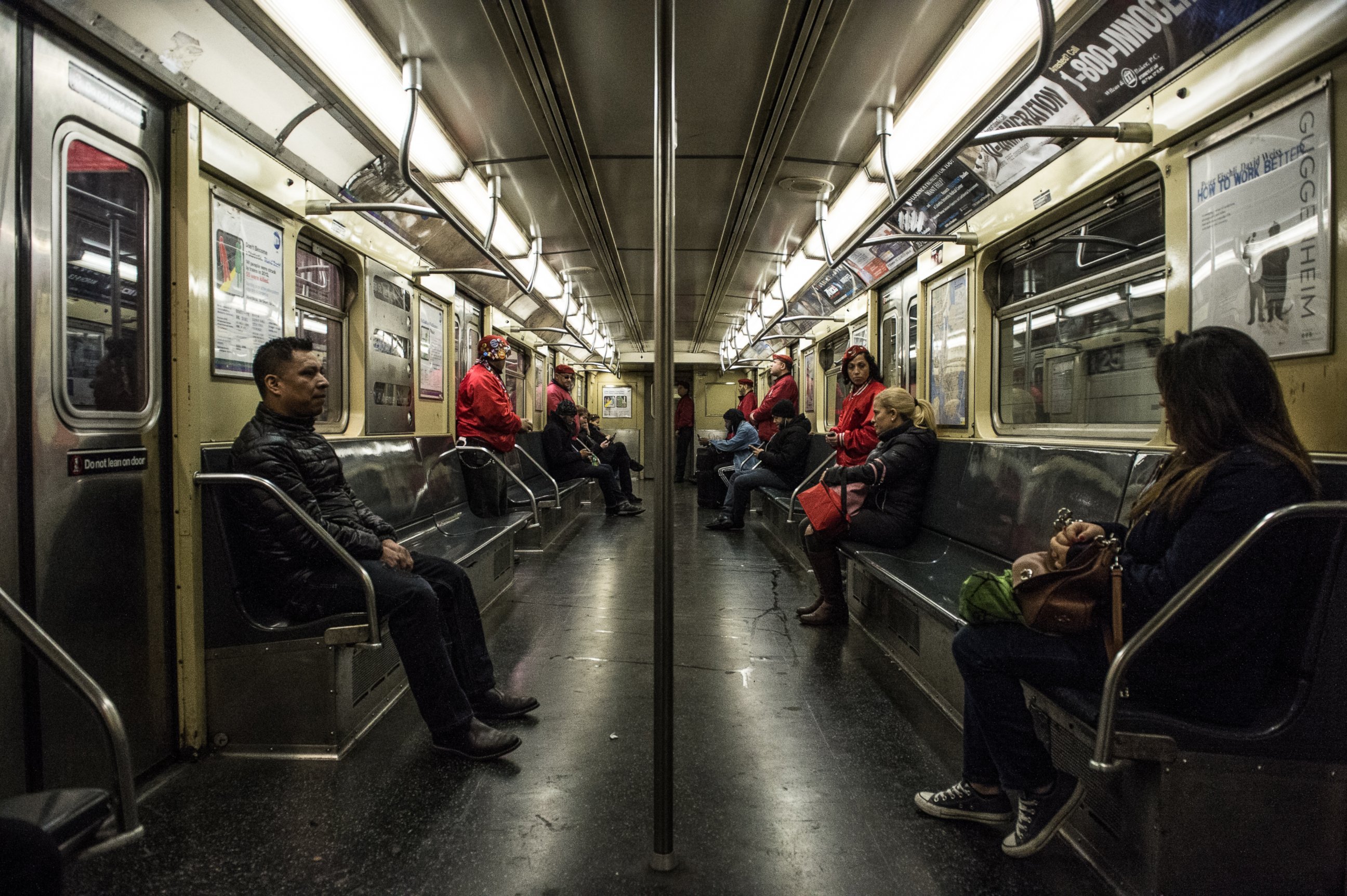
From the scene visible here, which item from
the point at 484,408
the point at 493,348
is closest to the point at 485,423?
the point at 484,408

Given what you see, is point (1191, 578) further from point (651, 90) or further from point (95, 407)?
point (95, 407)

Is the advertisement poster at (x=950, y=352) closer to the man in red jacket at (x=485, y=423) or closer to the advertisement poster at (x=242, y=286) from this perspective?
the man in red jacket at (x=485, y=423)

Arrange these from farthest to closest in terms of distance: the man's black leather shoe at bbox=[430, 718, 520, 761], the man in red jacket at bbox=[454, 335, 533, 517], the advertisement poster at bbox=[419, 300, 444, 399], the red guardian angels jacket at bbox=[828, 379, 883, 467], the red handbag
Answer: the man in red jacket at bbox=[454, 335, 533, 517] → the advertisement poster at bbox=[419, 300, 444, 399] → the red guardian angels jacket at bbox=[828, 379, 883, 467] → the red handbag → the man's black leather shoe at bbox=[430, 718, 520, 761]

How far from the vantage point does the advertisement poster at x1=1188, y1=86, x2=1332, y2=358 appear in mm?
1777

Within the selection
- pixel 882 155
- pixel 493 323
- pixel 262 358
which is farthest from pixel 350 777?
pixel 493 323

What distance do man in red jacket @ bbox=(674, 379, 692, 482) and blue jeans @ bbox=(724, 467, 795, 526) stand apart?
495cm

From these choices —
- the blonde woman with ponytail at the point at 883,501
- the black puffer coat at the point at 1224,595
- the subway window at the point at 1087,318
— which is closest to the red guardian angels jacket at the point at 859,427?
the blonde woman with ponytail at the point at 883,501

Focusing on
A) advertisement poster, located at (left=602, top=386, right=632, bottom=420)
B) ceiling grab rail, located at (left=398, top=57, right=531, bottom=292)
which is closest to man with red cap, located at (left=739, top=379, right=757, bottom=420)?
advertisement poster, located at (left=602, top=386, right=632, bottom=420)

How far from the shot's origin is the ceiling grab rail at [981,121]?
5.97ft

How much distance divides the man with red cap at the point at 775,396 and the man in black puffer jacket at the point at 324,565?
5.04m

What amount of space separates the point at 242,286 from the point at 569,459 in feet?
17.9

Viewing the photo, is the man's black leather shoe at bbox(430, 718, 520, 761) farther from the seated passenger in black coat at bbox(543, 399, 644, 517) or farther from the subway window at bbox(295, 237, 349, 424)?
the seated passenger in black coat at bbox(543, 399, 644, 517)

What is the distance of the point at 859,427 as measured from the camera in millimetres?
4793

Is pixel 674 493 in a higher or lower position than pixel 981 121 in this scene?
lower
